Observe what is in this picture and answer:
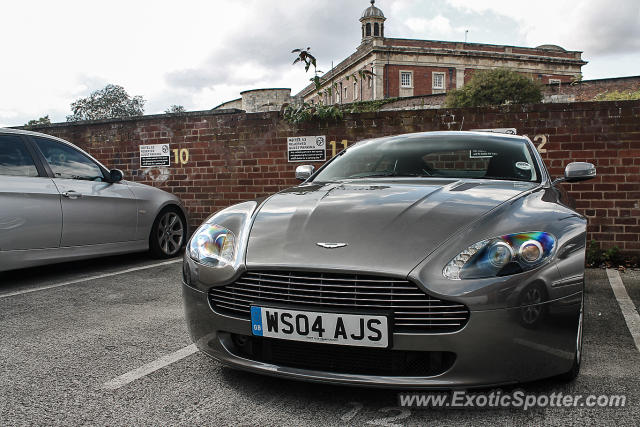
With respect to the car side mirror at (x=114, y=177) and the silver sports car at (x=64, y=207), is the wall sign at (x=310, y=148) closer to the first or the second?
the silver sports car at (x=64, y=207)

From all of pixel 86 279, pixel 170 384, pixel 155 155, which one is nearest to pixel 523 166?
pixel 170 384

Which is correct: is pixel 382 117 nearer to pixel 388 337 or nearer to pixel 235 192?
pixel 235 192

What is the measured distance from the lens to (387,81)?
189ft

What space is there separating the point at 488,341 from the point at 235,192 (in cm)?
652

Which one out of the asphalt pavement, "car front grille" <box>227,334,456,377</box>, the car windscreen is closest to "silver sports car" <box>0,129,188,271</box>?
the asphalt pavement

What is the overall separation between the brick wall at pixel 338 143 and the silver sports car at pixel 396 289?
14.2 ft

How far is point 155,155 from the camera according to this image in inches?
350

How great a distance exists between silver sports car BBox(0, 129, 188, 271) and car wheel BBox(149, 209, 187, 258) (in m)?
0.01

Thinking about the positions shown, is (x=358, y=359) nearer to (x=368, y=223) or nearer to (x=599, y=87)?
(x=368, y=223)

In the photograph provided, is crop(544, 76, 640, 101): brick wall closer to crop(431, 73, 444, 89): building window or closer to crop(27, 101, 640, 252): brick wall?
crop(431, 73, 444, 89): building window

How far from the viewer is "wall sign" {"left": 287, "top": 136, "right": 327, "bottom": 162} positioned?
786 centimetres

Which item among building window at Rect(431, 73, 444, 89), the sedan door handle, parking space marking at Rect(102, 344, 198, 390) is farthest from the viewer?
building window at Rect(431, 73, 444, 89)

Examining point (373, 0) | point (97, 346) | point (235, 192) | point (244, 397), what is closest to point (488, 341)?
point (244, 397)

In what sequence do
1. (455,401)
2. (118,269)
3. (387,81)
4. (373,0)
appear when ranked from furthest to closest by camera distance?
(373,0)
(387,81)
(118,269)
(455,401)
